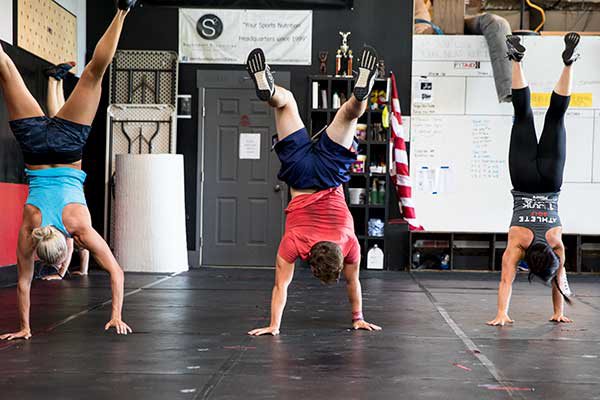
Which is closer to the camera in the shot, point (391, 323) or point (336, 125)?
point (336, 125)

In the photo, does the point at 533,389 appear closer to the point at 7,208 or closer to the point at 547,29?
the point at 7,208

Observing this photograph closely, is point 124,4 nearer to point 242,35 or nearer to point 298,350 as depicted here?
point 298,350

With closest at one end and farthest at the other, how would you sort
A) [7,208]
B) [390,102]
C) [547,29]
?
[7,208], [390,102], [547,29]

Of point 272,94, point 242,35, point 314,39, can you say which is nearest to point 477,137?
point 314,39

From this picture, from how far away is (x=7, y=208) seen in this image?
7.35 m

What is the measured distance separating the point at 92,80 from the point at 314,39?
5964mm

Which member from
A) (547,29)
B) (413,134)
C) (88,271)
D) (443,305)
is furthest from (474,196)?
(88,271)

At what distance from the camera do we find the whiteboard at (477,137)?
977 cm

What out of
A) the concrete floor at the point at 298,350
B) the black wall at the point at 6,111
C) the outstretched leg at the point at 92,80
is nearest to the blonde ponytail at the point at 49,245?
the concrete floor at the point at 298,350

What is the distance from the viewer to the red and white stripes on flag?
377 inches

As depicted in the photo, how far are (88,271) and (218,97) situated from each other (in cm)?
260

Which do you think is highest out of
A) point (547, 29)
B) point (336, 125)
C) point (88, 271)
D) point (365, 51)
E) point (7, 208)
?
point (547, 29)

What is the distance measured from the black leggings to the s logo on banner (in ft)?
17.9

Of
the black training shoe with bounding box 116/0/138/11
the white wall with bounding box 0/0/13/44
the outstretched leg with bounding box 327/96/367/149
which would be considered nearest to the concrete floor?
the outstretched leg with bounding box 327/96/367/149
